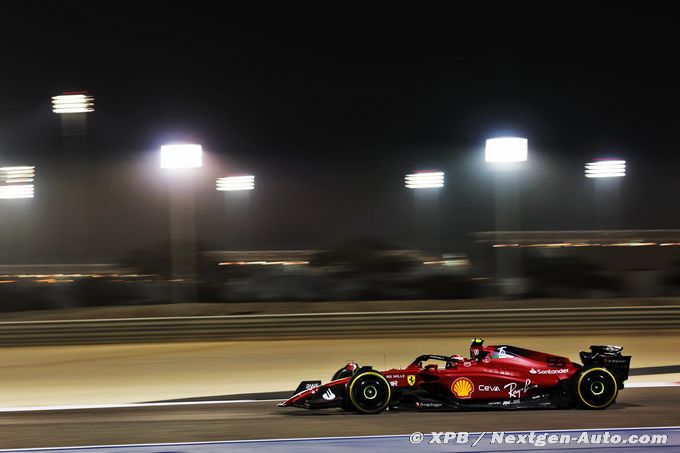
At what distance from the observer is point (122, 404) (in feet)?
35.5

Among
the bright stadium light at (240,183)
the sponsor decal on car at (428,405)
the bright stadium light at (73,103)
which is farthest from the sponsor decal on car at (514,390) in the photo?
the bright stadium light at (240,183)

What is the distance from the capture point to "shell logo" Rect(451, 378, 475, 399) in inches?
339

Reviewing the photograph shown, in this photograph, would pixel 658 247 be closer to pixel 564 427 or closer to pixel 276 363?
pixel 276 363

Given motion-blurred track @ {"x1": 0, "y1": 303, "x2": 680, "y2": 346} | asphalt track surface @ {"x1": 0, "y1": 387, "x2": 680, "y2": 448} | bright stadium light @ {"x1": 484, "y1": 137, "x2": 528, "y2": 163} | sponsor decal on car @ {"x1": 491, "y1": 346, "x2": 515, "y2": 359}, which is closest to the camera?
asphalt track surface @ {"x1": 0, "y1": 387, "x2": 680, "y2": 448}

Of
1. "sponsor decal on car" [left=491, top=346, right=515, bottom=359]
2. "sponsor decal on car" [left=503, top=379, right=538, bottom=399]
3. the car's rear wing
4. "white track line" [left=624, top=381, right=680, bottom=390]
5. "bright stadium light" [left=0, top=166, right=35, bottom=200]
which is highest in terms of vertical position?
"bright stadium light" [left=0, top=166, right=35, bottom=200]

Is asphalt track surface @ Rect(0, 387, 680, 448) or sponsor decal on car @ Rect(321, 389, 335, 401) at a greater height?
sponsor decal on car @ Rect(321, 389, 335, 401)

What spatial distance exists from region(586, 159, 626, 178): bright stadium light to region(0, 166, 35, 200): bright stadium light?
23.4 meters

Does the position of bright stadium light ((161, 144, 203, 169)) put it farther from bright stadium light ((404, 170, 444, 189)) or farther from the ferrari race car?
the ferrari race car

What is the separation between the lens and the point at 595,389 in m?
8.62

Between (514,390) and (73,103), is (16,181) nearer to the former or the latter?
(73,103)

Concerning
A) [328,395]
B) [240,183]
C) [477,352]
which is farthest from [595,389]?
[240,183]

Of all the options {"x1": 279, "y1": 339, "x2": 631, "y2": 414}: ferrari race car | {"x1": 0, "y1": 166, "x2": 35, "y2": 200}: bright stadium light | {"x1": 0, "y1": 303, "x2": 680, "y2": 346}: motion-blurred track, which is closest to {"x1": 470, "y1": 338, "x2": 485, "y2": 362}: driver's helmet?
{"x1": 279, "y1": 339, "x2": 631, "y2": 414}: ferrari race car

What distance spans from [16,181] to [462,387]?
2684 centimetres

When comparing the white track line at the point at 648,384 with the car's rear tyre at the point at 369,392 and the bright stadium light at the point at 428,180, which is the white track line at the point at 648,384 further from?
the bright stadium light at the point at 428,180
